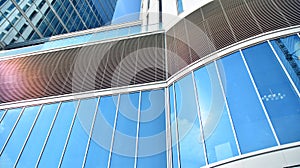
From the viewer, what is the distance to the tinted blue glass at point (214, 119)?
23.3 feet

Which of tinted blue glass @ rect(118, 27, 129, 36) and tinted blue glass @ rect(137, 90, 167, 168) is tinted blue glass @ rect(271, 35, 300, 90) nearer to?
tinted blue glass @ rect(137, 90, 167, 168)

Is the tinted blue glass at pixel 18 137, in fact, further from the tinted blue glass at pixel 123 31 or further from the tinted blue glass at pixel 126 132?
the tinted blue glass at pixel 123 31

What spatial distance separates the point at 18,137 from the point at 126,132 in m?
5.13

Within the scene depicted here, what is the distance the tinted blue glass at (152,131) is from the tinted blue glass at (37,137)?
14.0ft

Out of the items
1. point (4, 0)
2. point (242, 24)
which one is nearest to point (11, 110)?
point (242, 24)

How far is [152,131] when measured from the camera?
9359 mm

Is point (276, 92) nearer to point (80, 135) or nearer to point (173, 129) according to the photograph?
point (173, 129)

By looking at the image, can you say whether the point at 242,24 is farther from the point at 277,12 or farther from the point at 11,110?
the point at 11,110

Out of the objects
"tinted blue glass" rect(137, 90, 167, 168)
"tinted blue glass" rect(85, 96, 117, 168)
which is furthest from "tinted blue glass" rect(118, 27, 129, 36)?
"tinted blue glass" rect(137, 90, 167, 168)

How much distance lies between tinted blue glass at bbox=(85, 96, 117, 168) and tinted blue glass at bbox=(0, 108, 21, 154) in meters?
4.43

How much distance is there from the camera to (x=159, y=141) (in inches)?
354

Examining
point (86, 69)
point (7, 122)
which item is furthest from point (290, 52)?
point (7, 122)

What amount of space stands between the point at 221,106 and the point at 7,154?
29.0 feet

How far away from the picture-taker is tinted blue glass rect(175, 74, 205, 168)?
7605 millimetres
